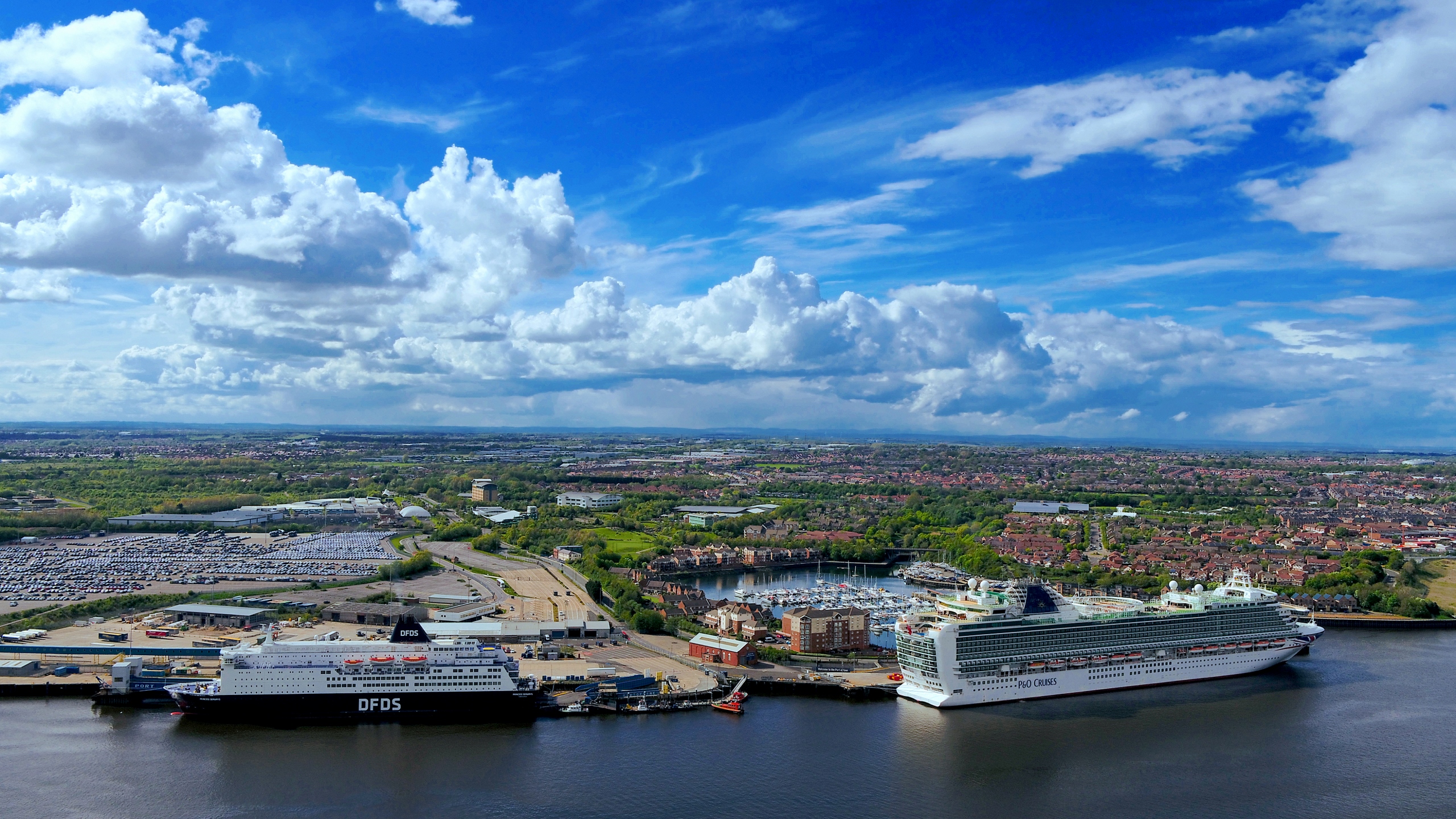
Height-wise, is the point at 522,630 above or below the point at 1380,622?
above

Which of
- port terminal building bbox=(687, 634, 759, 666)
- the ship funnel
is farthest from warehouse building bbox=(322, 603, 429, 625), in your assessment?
port terminal building bbox=(687, 634, 759, 666)

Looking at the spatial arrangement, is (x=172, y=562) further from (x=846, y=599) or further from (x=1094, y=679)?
(x=1094, y=679)

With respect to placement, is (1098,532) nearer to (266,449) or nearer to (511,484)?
(511,484)

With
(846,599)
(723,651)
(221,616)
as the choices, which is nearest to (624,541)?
(846,599)

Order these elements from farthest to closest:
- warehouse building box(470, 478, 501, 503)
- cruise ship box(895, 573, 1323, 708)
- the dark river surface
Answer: warehouse building box(470, 478, 501, 503) → cruise ship box(895, 573, 1323, 708) → the dark river surface

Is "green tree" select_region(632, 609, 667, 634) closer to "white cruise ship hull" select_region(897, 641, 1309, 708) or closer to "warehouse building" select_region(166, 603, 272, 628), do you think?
"white cruise ship hull" select_region(897, 641, 1309, 708)

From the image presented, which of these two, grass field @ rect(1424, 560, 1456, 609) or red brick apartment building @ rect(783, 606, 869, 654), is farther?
grass field @ rect(1424, 560, 1456, 609)

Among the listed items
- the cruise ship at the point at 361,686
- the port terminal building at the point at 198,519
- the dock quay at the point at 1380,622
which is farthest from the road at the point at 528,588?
the dock quay at the point at 1380,622
